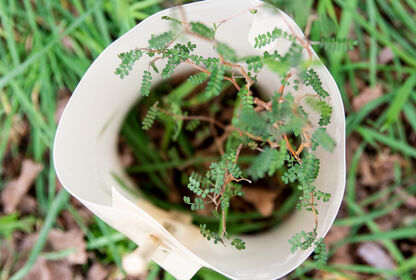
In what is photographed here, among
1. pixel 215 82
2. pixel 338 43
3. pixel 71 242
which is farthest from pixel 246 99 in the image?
pixel 71 242

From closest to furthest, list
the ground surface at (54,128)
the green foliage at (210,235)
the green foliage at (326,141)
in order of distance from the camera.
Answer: the green foliage at (326,141) < the green foliage at (210,235) < the ground surface at (54,128)

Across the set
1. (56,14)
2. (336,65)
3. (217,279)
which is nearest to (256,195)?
(217,279)

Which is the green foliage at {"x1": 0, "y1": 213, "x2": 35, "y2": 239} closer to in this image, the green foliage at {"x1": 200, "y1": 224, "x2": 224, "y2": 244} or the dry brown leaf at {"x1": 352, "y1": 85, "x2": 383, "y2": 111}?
the green foliage at {"x1": 200, "y1": 224, "x2": 224, "y2": 244}

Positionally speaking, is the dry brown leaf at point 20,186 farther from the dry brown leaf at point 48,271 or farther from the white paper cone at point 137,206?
the white paper cone at point 137,206

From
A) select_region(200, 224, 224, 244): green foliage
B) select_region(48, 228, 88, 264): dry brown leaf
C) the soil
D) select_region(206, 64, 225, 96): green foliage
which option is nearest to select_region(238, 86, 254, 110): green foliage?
select_region(206, 64, 225, 96): green foliage

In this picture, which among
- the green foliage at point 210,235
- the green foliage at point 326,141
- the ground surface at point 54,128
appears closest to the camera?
the green foliage at point 326,141

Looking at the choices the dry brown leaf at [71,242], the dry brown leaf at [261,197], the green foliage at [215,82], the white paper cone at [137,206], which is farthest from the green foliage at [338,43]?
the dry brown leaf at [71,242]
